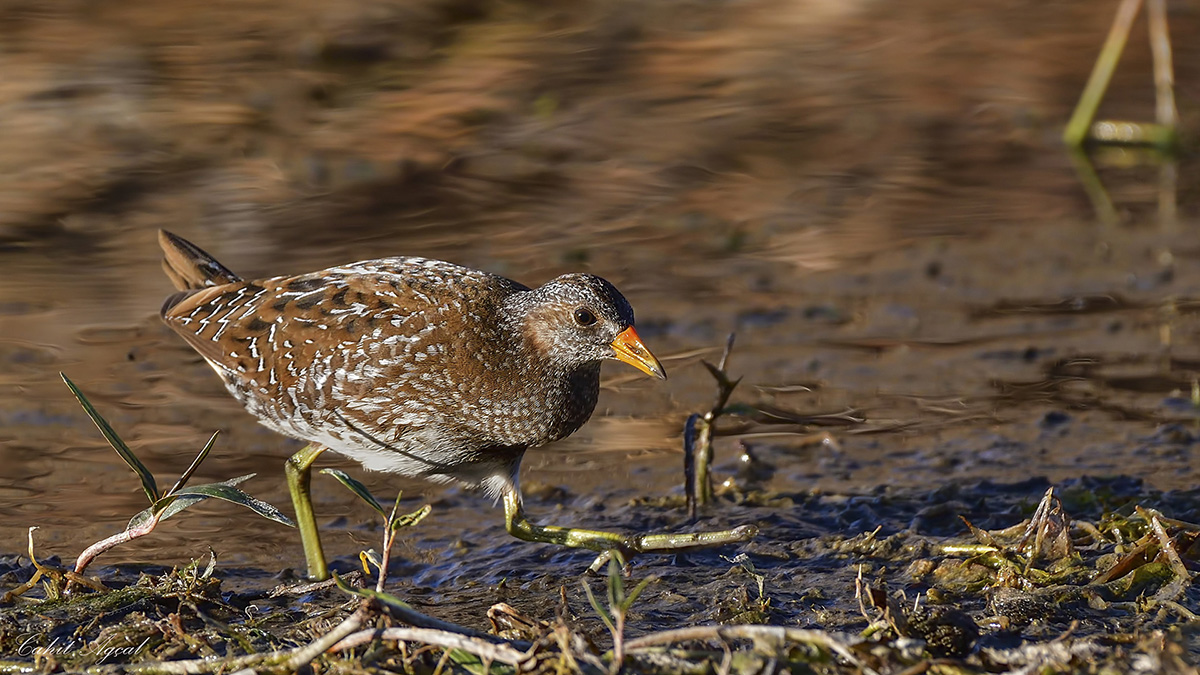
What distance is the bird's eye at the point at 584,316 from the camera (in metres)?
5.02

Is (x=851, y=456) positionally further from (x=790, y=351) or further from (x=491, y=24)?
(x=491, y=24)

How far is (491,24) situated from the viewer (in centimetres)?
1288

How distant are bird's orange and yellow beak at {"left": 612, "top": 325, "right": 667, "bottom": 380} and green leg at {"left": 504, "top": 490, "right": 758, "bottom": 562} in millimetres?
545

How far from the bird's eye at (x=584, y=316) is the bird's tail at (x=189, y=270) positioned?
1710 millimetres

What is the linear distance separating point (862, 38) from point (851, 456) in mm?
7515

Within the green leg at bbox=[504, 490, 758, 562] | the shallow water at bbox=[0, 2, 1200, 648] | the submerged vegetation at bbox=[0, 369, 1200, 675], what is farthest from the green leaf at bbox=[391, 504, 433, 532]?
the shallow water at bbox=[0, 2, 1200, 648]

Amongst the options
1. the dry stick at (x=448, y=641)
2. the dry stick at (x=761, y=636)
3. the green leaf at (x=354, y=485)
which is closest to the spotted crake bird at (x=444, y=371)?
the green leaf at (x=354, y=485)

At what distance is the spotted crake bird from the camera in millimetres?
5020

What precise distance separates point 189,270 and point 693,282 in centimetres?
289

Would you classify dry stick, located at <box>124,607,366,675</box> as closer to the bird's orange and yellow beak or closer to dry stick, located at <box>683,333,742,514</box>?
the bird's orange and yellow beak

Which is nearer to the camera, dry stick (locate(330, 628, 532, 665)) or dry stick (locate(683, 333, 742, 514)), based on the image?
dry stick (locate(330, 628, 532, 665))

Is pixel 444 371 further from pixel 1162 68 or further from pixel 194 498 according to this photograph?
pixel 1162 68

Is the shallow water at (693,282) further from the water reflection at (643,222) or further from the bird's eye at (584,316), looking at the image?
the bird's eye at (584,316)

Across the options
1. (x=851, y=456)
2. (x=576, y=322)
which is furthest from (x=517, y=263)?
(x=576, y=322)
